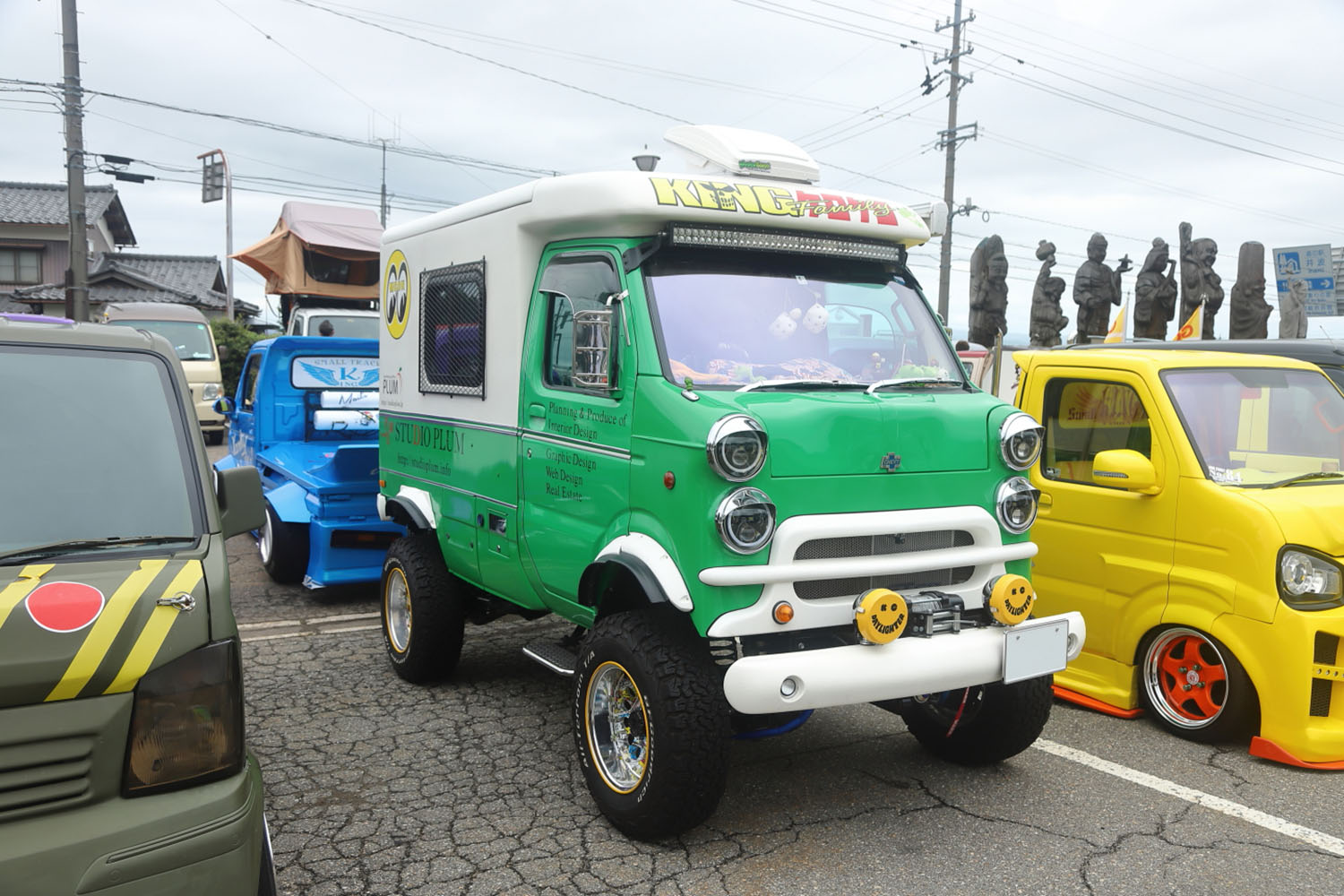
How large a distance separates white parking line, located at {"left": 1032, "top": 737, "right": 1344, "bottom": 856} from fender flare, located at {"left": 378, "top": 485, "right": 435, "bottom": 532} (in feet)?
11.4

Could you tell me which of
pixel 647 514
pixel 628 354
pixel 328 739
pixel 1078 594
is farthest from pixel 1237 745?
pixel 328 739

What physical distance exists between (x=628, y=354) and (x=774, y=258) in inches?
34.0

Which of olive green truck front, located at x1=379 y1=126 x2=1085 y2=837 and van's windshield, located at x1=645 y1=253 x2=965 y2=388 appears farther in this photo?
van's windshield, located at x1=645 y1=253 x2=965 y2=388

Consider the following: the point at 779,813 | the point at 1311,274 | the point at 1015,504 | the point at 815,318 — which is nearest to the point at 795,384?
the point at 815,318

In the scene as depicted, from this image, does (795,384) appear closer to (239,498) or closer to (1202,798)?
(239,498)

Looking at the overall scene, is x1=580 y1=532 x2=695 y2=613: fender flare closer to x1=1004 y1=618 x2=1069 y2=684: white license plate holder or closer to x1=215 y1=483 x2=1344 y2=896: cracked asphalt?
x1=215 y1=483 x2=1344 y2=896: cracked asphalt

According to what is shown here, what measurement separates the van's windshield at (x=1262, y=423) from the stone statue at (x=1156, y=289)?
43.7 ft

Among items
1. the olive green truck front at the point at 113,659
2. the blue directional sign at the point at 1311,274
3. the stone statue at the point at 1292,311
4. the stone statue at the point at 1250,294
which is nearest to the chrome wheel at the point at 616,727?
the olive green truck front at the point at 113,659

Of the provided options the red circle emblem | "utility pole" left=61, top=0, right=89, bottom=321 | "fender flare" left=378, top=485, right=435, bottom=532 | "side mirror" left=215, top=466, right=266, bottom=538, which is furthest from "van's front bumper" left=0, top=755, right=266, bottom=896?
"utility pole" left=61, top=0, right=89, bottom=321

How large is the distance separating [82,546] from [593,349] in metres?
2.02

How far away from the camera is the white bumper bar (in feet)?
11.1

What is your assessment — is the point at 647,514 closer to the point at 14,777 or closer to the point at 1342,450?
the point at 14,777

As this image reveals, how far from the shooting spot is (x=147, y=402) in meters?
3.00

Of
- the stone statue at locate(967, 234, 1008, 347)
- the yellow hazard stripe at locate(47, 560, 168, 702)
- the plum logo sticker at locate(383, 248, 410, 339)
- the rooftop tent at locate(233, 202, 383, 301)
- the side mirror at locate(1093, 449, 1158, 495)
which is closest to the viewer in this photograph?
the yellow hazard stripe at locate(47, 560, 168, 702)
